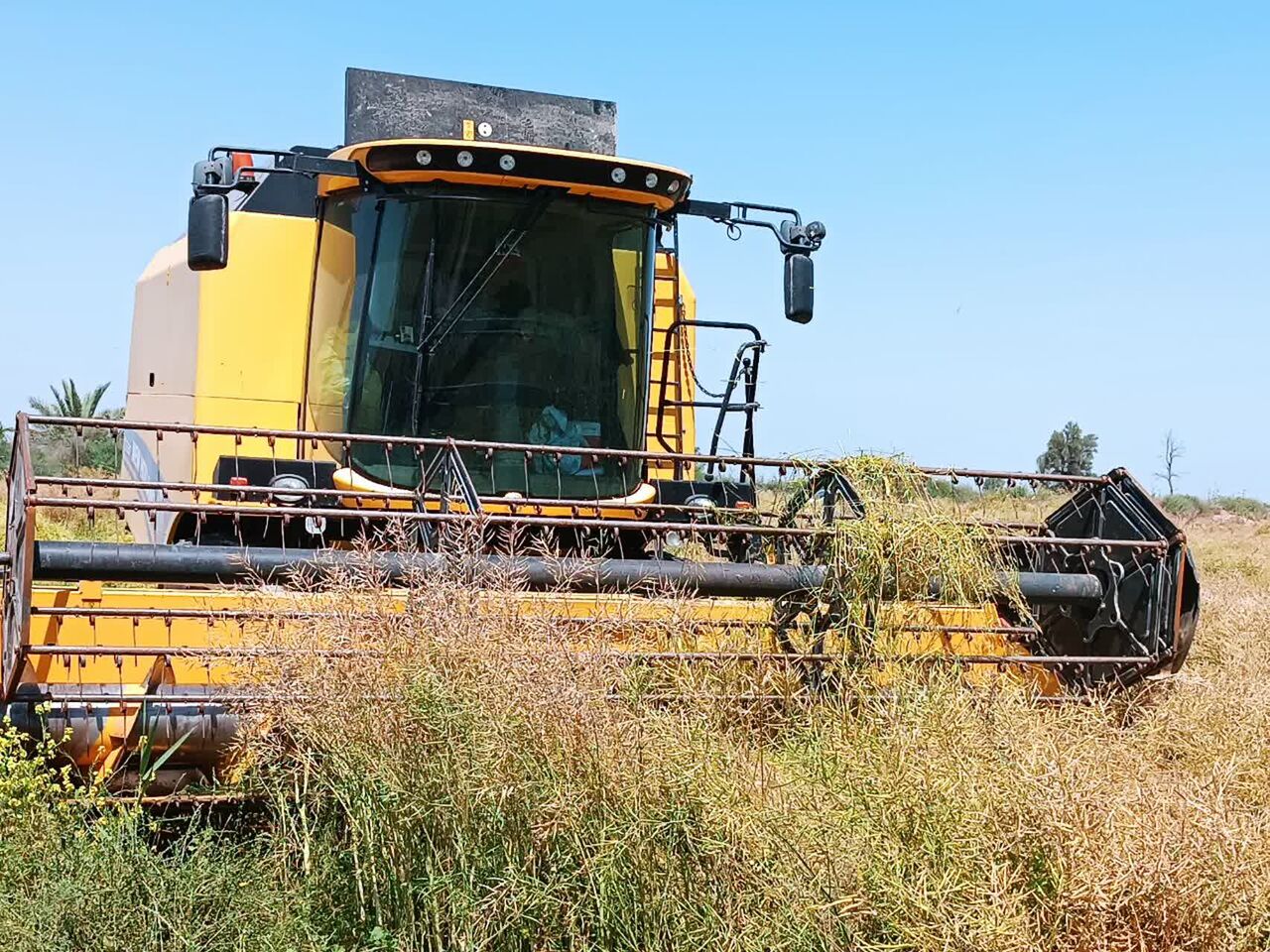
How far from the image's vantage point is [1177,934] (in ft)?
10.9

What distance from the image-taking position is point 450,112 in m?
6.96

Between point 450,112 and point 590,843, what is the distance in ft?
15.2

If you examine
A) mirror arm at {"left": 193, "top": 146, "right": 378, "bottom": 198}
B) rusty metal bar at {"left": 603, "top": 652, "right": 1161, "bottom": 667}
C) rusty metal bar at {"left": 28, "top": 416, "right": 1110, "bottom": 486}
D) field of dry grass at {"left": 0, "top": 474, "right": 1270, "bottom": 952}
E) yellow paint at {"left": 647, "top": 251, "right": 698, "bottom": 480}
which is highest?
mirror arm at {"left": 193, "top": 146, "right": 378, "bottom": 198}

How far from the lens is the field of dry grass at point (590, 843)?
330 cm

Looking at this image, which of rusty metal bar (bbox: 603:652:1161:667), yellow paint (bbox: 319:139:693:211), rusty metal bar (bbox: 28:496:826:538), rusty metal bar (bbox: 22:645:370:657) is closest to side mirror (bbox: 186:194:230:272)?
yellow paint (bbox: 319:139:693:211)

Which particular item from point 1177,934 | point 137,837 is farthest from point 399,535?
point 1177,934

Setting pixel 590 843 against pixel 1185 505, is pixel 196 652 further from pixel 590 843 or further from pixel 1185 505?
pixel 1185 505

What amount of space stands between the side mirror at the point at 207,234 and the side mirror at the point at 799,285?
8.43 feet

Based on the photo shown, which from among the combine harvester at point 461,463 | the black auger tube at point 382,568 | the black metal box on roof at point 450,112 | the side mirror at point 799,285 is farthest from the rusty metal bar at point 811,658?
the black metal box on roof at point 450,112

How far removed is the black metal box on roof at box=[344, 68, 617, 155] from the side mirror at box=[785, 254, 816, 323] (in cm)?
153

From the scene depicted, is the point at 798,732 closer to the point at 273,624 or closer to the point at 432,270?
the point at 273,624

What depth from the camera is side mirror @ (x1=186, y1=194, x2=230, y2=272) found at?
5453 mm

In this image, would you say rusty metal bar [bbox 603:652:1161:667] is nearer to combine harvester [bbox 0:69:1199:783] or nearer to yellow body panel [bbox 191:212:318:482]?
combine harvester [bbox 0:69:1199:783]

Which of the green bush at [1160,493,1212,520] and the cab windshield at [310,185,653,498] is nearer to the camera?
the cab windshield at [310,185,653,498]
